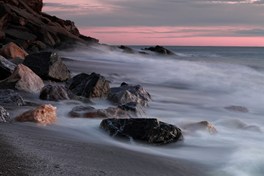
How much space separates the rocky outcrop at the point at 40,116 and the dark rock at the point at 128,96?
213 cm

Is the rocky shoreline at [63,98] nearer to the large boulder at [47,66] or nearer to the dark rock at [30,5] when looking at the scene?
the large boulder at [47,66]

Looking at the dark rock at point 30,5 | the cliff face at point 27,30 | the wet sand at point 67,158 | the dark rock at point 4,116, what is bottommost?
the wet sand at point 67,158

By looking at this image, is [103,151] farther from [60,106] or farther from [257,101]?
[257,101]

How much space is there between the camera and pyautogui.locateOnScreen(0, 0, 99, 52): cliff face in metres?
22.0

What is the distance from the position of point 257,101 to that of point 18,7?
19.6m

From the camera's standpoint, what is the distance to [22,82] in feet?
25.4

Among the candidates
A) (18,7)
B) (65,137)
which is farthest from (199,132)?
(18,7)

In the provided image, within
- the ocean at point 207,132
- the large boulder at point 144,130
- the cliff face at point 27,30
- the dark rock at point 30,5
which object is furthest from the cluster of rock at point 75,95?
the dark rock at point 30,5

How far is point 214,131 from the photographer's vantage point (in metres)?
6.06

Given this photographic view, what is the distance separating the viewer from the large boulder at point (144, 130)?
513 cm

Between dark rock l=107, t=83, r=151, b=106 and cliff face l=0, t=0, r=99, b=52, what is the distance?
42.2 ft

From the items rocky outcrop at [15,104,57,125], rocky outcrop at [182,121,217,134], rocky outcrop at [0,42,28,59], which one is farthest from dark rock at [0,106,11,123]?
rocky outcrop at [0,42,28,59]

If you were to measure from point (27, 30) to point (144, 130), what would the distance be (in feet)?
64.1

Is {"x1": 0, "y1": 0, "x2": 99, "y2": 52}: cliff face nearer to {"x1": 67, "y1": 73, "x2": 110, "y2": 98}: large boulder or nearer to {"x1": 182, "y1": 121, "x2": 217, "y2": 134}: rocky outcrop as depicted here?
{"x1": 67, "y1": 73, "x2": 110, "y2": 98}: large boulder
